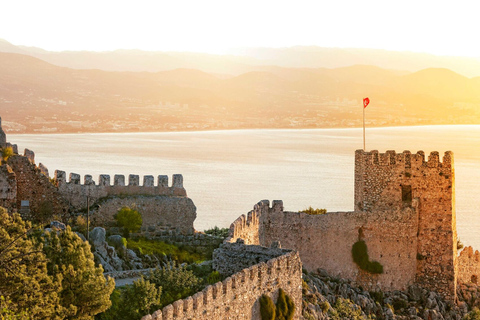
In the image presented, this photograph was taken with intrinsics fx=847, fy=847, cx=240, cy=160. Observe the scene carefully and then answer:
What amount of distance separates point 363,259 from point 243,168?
71.3 metres

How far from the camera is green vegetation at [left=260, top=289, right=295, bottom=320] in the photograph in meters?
19.2

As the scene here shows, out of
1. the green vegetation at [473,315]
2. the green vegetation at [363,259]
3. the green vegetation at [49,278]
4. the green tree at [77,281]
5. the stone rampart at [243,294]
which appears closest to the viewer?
the stone rampart at [243,294]

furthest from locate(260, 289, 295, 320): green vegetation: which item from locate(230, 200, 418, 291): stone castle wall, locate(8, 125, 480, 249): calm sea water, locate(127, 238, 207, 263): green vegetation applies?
locate(8, 125, 480, 249): calm sea water

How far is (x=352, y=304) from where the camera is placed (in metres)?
27.0

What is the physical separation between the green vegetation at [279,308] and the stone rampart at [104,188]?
10.5 metres

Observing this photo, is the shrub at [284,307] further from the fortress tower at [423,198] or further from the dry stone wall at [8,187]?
the dry stone wall at [8,187]

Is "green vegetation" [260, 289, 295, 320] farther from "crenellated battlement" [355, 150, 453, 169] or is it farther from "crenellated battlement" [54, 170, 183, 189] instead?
"crenellated battlement" [54, 170, 183, 189]

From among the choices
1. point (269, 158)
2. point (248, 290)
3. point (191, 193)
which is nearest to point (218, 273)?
point (248, 290)

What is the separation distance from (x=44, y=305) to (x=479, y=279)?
821 inches

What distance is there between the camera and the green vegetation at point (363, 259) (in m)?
28.8

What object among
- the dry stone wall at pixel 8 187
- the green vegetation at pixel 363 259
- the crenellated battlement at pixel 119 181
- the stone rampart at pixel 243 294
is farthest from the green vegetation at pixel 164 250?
the stone rampart at pixel 243 294

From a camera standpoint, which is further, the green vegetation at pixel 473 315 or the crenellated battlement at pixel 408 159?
the crenellated battlement at pixel 408 159

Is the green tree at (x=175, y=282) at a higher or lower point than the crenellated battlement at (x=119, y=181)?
lower

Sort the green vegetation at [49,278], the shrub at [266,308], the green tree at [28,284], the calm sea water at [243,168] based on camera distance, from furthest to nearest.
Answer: the calm sea water at [243,168]
the shrub at [266,308]
the green vegetation at [49,278]
the green tree at [28,284]
